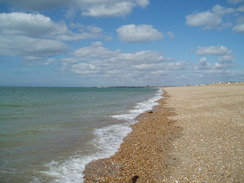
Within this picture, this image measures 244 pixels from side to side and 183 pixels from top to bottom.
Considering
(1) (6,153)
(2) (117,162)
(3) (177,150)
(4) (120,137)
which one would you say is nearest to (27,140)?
(1) (6,153)

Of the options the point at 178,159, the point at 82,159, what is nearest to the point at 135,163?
the point at 178,159

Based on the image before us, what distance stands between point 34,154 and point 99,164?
3452 millimetres

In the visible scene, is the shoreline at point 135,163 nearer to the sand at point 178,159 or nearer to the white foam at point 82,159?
the sand at point 178,159

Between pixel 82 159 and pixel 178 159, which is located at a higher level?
pixel 178 159

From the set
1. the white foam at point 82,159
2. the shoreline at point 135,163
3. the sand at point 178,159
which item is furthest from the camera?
the white foam at point 82,159

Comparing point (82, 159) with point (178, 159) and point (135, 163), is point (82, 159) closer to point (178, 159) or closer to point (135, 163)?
point (135, 163)

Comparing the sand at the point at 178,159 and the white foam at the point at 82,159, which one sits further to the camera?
the white foam at the point at 82,159

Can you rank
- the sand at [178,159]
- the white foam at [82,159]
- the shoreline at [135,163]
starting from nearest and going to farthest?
the sand at [178,159] → the shoreline at [135,163] → the white foam at [82,159]

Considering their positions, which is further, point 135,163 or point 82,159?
point 82,159

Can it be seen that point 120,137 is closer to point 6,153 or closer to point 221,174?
point 6,153

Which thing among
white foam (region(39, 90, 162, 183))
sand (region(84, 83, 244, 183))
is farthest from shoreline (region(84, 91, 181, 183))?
white foam (region(39, 90, 162, 183))

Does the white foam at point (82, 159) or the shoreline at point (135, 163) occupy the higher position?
the shoreline at point (135, 163)

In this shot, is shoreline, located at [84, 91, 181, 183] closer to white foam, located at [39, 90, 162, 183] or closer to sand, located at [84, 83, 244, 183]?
sand, located at [84, 83, 244, 183]

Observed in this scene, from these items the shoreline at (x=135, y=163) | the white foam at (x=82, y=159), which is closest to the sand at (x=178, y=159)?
the shoreline at (x=135, y=163)
